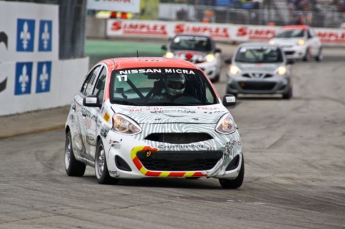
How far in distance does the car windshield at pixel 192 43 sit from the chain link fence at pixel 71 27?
832 cm

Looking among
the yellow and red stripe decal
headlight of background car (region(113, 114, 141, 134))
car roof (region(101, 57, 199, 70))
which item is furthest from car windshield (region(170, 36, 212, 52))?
the yellow and red stripe decal

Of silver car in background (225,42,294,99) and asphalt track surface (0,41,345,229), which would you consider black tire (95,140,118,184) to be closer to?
asphalt track surface (0,41,345,229)

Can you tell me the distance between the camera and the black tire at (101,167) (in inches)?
400

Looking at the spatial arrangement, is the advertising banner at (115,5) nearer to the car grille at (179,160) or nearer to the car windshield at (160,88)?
the car windshield at (160,88)

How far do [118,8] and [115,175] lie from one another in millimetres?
17222

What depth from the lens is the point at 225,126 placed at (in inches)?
401

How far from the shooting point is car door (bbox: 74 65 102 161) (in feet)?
36.1

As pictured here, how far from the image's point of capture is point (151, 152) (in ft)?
32.3

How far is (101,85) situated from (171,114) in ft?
4.44

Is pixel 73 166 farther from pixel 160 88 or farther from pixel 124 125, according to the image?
pixel 124 125

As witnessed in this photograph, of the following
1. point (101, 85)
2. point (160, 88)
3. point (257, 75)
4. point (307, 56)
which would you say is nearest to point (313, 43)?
point (307, 56)

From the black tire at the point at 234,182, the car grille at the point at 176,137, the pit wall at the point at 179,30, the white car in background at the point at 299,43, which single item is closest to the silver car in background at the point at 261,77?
the white car in background at the point at 299,43

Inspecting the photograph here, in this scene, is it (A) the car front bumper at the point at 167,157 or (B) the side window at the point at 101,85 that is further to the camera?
(B) the side window at the point at 101,85

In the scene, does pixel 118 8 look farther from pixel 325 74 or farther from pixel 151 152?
pixel 151 152
